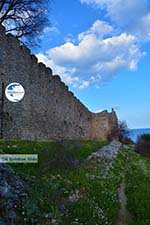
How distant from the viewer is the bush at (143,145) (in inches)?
1039

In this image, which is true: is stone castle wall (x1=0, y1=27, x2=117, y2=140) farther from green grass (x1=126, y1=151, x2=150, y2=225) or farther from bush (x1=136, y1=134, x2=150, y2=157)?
bush (x1=136, y1=134, x2=150, y2=157)

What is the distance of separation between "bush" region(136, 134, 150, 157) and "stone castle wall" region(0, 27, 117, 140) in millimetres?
5643

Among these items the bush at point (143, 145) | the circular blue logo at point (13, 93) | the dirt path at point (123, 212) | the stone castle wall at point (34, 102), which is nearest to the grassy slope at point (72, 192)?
the dirt path at point (123, 212)

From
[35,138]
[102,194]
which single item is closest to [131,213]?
[102,194]

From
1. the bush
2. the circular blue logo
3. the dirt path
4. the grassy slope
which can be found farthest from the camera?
the bush

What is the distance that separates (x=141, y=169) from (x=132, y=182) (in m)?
3.56

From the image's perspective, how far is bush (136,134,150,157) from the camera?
86.6 ft

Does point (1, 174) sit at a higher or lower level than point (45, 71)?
lower

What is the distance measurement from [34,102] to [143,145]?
929 cm

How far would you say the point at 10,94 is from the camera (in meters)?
17.0

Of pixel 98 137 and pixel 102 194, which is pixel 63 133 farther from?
pixel 102 194

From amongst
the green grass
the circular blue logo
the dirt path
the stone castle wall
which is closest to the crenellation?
the stone castle wall

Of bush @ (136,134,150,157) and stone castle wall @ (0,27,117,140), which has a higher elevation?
stone castle wall @ (0,27,117,140)

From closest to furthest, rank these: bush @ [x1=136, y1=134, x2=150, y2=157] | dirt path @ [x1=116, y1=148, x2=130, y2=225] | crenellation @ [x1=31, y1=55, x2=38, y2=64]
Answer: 1. dirt path @ [x1=116, y1=148, x2=130, y2=225]
2. crenellation @ [x1=31, y1=55, x2=38, y2=64]
3. bush @ [x1=136, y1=134, x2=150, y2=157]
